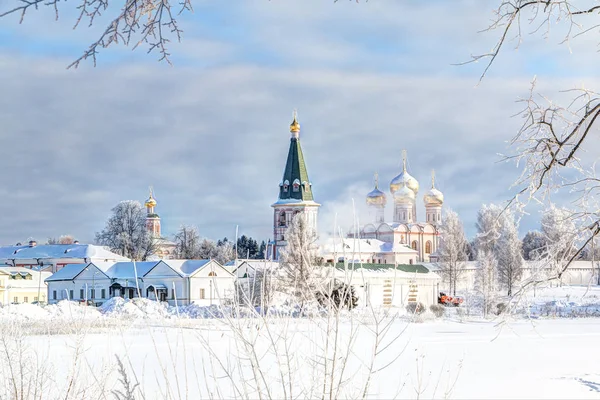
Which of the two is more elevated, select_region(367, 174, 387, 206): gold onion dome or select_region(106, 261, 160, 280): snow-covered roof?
select_region(367, 174, 387, 206): gold onion dome

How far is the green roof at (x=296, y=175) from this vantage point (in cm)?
6519

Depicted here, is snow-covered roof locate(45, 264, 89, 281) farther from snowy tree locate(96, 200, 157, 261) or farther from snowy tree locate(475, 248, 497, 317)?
snowy tree locate(475, 248, 497, 317)

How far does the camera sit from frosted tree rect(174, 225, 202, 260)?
67562 millimetres

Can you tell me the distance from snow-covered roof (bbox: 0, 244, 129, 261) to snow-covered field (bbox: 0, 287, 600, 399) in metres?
36.2

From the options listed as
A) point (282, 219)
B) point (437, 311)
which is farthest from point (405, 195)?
point (437, 311)

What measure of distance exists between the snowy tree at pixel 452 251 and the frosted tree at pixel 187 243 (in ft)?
70.9

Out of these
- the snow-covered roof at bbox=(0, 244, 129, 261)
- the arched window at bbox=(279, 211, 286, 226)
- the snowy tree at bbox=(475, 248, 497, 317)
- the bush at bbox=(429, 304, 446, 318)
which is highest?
the arched window at bbox=(279, 211, 286, 226)

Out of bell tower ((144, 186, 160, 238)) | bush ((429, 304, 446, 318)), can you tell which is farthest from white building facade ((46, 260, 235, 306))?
bell tower ((144, 186, 160, 238))

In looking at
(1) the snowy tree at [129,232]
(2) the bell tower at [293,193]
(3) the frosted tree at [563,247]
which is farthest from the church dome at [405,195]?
(3) the frosted tree at [563,247]

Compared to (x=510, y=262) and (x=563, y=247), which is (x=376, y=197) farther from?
(x=563, y=247)

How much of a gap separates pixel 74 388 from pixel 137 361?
7981 millimetres

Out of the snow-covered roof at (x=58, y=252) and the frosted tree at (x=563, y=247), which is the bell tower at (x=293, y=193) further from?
the frosted tree at (x=563, y=247)

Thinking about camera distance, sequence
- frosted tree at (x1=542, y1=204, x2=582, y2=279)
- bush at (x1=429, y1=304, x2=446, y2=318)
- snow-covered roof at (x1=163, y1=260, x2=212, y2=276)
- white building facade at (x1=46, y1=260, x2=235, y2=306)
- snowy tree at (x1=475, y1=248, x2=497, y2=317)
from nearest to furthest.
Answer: frosted tree at (x1=542, y1=204, x2=582, y2=279) < bush at (x1=429, y1=304, x2=446, y2=318) < snowy tree at (x1=475, y1=248, x2=497, y2=317) < white building facade at (x1=46, y1=260, x2=235, y2=306) < snow-covered roof at (x1=163, y1=260, x2=212, y2=276)

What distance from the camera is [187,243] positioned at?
224 feet
